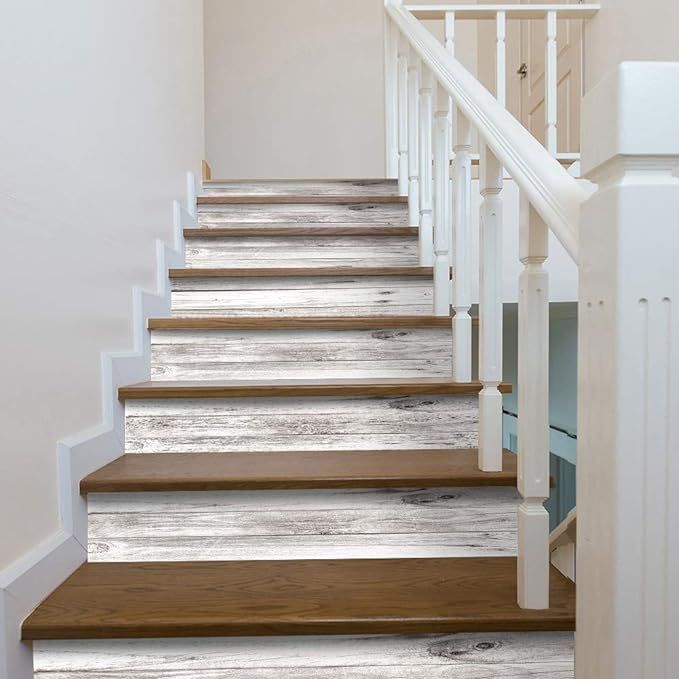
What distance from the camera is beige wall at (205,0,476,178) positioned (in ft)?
14.0

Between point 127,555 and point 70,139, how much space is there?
819mm

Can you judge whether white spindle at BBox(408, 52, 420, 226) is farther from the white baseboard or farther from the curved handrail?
the white baseboard

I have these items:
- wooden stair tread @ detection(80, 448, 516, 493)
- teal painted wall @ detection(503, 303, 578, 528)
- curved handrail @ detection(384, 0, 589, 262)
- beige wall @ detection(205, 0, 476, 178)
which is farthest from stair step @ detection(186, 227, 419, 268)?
beige wall @ detection(205, 0, 476, 178)

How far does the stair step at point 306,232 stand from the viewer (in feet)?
7.50

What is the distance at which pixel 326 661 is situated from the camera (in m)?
1.07

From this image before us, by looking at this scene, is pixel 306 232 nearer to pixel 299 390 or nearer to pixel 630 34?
pixel 299 390

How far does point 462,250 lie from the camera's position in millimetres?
1503

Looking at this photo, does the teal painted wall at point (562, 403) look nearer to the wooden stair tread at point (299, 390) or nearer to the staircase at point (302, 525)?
the staircase at point (302, 525)

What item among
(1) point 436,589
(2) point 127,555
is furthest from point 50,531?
(1) point 436,589

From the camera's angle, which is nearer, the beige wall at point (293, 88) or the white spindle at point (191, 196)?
the white spindle at point (191, 196)

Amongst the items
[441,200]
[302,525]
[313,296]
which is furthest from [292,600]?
[313,296]

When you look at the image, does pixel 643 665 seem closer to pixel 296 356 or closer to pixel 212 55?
pixel 296 356

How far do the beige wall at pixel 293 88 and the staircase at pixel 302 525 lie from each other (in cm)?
245

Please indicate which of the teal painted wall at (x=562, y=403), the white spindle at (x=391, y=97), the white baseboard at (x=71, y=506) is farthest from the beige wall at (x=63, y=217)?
the teal painted wall at (x=562, y=403)
